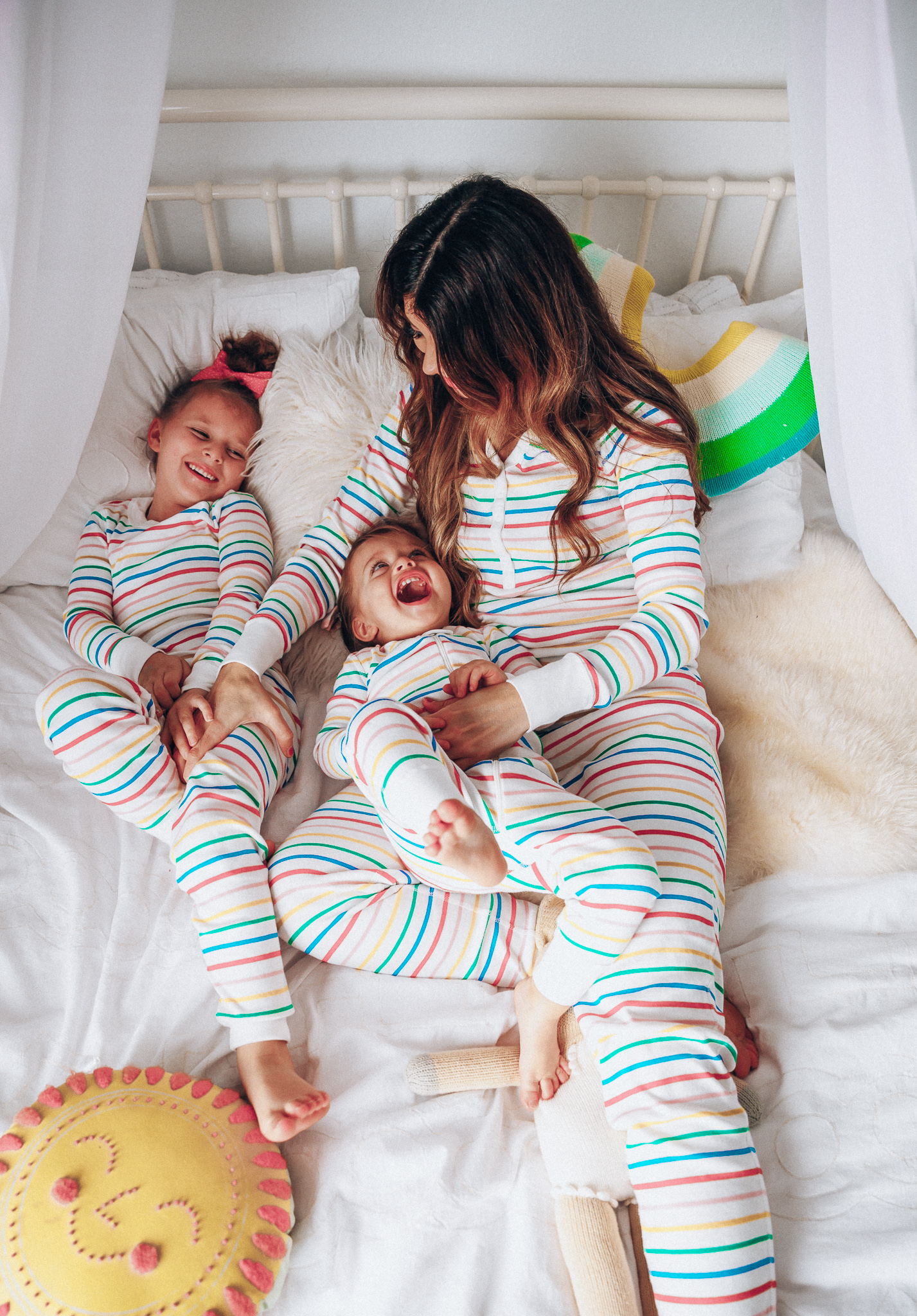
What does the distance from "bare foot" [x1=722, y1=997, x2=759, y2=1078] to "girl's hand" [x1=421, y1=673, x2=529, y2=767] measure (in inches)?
15.4

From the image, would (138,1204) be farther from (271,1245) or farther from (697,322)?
(697,322)

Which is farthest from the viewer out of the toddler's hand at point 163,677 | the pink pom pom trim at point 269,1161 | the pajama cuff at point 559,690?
the toddler's hand at point 163,677

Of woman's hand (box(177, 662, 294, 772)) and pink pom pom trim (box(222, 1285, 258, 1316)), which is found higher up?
woman's hand (box(177, 662, 294, 772))

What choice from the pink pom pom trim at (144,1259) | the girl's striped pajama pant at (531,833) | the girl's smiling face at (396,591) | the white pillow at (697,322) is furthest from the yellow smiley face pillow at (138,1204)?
the white pillow at (697,322)

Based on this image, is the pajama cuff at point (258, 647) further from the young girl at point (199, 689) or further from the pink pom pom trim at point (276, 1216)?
the pink pom pom trim at point (276, 1216)

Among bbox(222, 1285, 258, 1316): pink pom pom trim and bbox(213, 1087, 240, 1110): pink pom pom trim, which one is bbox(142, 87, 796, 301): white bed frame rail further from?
bbox(222, 1285, 258, 1316): pink pom pom trim

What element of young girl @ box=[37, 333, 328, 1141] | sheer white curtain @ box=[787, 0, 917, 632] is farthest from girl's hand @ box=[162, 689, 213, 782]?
sheer white curtain @ box=[787, 0, 917, 632]

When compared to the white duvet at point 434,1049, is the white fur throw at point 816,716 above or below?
above

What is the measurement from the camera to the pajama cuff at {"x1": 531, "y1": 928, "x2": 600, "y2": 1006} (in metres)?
0.89

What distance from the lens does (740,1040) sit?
0.98m

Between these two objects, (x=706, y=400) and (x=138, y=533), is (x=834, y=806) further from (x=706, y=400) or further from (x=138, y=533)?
(x=138, y=533)

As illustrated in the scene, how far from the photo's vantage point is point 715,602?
54.0 inches

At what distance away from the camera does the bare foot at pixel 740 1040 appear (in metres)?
0.95

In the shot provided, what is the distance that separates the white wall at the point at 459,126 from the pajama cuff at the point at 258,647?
828 mm
